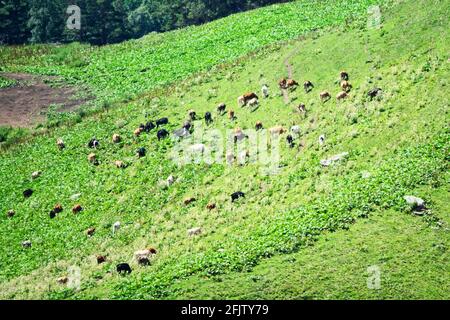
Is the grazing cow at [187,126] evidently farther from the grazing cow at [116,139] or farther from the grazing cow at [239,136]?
the grazing cow at [116,139]

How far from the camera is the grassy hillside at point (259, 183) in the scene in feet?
97.2

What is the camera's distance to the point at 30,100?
6750 centimetres

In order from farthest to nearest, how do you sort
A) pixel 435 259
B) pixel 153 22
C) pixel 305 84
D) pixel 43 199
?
pixel 153 22 < pixel 305 84 < pixel 43 199 < pixel 435 259

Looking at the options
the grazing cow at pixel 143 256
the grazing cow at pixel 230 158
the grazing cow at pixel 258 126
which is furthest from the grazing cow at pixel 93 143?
the grazing cow at pixel 143 256

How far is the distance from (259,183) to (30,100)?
1516 inches

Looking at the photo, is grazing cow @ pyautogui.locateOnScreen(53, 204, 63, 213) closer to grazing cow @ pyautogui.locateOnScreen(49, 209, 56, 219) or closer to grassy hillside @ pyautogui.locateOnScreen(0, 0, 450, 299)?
grazing cow @ pyautogui.locateOnScreen(49, 209, 56, 219)

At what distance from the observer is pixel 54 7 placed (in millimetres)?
108438

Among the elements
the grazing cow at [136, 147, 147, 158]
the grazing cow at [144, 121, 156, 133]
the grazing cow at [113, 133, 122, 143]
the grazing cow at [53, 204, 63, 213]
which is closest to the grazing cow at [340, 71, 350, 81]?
the grazing cow at [144, 121, 156, 133]

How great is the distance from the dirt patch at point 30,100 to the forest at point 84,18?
120 feet

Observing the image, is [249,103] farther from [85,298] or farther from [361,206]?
[85,298]

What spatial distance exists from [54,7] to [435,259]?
96.6 m

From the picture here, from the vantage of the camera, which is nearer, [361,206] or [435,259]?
[435,259]

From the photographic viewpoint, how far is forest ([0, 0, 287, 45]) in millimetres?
107438
